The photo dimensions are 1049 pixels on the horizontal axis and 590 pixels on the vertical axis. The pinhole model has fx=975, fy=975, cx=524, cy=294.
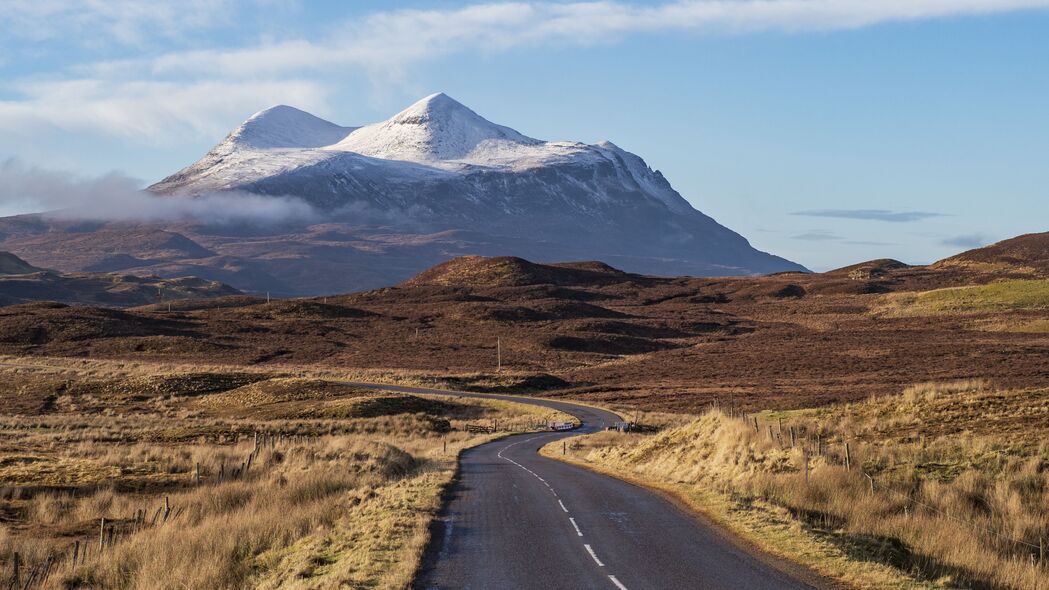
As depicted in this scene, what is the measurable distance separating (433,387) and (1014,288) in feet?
310

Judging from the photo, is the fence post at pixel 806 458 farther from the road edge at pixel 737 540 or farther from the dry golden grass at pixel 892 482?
the road edge at pixel 737 540

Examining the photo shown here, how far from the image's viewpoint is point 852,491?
23.1 meters

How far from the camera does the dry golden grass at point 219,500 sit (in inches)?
704

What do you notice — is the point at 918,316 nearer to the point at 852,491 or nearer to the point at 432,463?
the point at 432,463

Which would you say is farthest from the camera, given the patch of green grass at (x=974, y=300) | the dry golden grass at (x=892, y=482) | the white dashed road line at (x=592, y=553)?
the patch of green grass at (x=974, y=300)

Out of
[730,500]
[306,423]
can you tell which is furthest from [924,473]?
[306,423]

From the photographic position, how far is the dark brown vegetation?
83.6 metres

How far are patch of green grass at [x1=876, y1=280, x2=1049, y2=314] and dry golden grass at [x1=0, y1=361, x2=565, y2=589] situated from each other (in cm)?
9842

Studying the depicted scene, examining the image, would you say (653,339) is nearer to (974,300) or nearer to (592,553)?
(974,300)

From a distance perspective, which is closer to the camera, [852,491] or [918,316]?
[852,491]

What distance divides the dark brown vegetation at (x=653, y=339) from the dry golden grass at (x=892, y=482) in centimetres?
2734

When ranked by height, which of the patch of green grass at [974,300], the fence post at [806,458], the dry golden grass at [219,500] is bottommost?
the dry golden grass at [219,500]

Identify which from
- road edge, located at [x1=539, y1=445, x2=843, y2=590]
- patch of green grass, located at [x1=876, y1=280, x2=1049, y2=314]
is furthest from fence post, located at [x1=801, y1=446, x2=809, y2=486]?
patch of green grass, located at [x1=876, y1=280, x2=1049, y2=314]

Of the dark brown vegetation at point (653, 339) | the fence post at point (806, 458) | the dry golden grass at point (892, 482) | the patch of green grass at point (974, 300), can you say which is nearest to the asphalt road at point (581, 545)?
the dry golden grass at point (892, 482)
